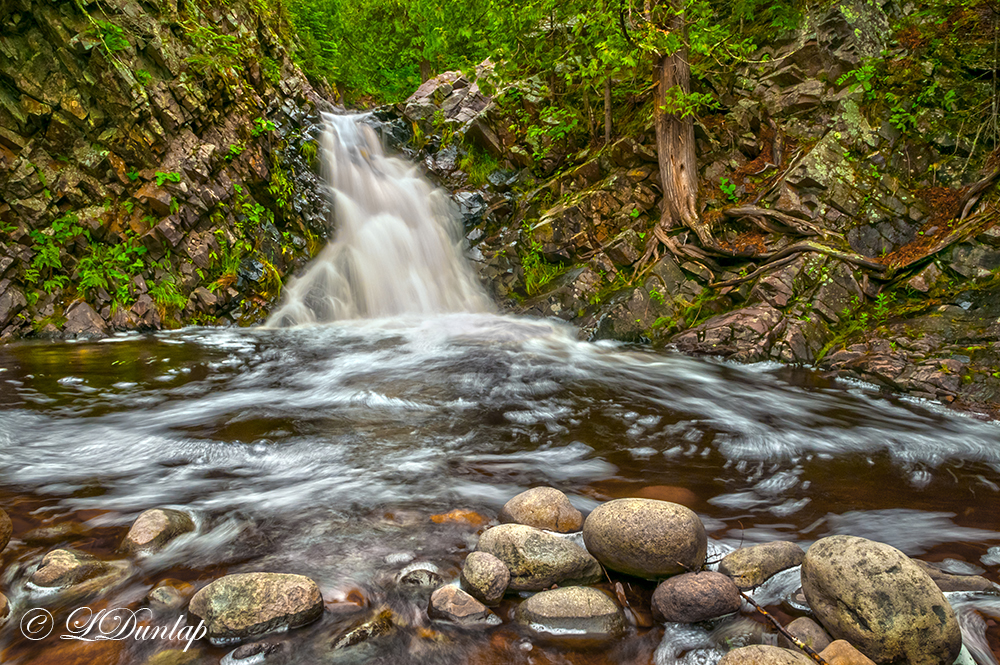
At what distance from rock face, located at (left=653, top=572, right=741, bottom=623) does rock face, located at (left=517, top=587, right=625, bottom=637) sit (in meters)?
0.21

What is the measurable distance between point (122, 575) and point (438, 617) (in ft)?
5.13

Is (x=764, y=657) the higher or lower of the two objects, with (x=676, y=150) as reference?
lower

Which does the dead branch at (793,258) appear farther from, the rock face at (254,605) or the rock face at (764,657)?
the rock face at (254,605)

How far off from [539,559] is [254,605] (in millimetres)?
1268

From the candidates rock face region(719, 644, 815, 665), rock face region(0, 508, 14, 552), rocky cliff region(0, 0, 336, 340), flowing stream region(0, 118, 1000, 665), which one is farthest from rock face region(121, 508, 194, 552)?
rocky cliff region(0, 0, 336, 340)

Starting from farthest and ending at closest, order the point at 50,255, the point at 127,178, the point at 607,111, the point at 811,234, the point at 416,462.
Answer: the point at 607,111
the point at 127,178
the point at 50,255
the point at 811,234
the point at 416,462

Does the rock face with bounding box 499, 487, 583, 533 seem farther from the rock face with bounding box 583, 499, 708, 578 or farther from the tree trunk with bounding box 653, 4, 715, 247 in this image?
the tree trunk with bounding box 653, 4, 715, 247

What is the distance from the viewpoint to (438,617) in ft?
7.72

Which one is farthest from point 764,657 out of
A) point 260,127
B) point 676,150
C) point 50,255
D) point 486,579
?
point 260,127

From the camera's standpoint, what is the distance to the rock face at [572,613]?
230 cm

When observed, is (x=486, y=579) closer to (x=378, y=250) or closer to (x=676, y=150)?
(x=676, y=150)

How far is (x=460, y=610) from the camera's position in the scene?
2.36 meters

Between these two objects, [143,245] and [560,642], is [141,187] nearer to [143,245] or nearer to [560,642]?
[143,245]

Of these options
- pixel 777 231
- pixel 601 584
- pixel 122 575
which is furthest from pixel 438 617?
pixel 777 231
